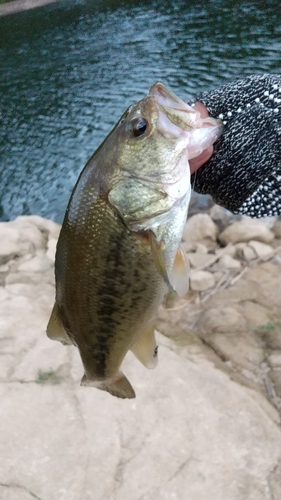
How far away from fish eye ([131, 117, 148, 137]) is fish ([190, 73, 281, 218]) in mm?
747

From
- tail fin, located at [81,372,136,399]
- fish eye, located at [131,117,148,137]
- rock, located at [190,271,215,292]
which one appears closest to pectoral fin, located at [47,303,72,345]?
tail fin, located at [81,372,136,399]

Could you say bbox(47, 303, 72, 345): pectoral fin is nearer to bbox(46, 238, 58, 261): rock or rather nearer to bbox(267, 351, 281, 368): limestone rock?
bbox(267, 351, 281, 368): limestone rock

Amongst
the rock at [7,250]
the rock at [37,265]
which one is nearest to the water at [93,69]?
the rock at [7,250]

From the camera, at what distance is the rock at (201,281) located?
5699 millimetres

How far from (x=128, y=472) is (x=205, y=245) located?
12.0ft

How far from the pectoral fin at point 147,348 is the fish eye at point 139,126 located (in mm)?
843

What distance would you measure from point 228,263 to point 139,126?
14.2 feet

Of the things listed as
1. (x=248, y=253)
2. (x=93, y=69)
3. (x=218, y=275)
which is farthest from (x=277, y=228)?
(x=93, y=69)

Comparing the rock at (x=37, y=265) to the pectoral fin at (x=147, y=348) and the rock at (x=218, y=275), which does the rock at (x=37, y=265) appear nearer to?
the rock at (x=218, y=275)

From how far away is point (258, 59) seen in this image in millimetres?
14070

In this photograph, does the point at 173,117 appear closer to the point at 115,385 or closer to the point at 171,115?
the point at 171,115

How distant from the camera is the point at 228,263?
5992 millimetres

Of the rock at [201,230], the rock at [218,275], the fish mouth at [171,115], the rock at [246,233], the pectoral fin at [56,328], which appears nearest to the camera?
the fish mouth at [171,115]

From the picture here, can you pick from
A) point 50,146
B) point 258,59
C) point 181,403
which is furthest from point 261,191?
point 258,59
